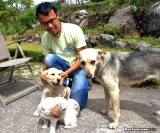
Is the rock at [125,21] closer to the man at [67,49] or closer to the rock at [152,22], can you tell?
the rock at [152,22]

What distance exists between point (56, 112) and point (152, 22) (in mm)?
5982

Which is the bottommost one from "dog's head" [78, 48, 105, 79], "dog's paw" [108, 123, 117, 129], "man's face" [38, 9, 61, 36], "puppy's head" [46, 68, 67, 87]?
"dog's paw" [108, 123, 117, 129]

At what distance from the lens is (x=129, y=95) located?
3627 millimetres

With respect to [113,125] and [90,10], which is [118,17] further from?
[113,125]

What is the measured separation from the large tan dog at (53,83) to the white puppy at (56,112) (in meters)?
0.43

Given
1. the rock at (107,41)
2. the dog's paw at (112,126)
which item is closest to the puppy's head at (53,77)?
the dog's paw at (112,126)

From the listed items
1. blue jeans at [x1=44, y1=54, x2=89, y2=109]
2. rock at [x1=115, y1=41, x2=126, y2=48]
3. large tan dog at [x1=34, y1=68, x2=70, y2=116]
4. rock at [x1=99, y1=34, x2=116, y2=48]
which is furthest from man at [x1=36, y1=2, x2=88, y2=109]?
rock at [x1=99, y1=34, x2=116, y2=48]

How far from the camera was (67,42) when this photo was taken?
125 inches

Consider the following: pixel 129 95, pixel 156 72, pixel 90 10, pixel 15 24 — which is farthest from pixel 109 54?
pixel 15 24

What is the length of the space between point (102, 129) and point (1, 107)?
236 cm

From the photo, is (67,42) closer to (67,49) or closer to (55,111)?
(67,49)

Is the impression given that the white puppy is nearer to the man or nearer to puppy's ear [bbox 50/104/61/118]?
puppy's ear [bbox 50/104/61/118]

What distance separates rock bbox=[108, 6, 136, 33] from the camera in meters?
7.15

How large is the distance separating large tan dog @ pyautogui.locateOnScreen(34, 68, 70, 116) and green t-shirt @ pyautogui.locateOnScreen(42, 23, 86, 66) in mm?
591
